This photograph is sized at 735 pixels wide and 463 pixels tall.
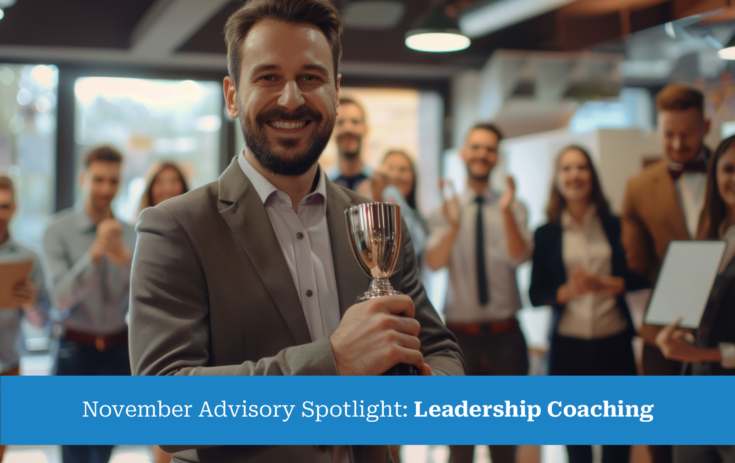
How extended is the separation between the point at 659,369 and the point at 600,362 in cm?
26

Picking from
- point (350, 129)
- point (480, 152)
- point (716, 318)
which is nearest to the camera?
point (716, 318)

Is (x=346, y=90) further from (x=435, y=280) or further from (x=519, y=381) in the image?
(x=519, y=381)

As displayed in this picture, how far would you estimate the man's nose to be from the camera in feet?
3.35

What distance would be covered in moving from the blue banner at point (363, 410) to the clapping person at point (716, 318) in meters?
1.03

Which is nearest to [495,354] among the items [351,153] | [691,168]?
[691,168]

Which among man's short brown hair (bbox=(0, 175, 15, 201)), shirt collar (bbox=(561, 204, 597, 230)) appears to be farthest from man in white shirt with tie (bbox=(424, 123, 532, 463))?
man's short brown hair (bbox=(0, 175, 15, 201))

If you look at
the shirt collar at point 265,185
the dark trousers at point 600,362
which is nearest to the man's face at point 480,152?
the dark trousers at point 600,362

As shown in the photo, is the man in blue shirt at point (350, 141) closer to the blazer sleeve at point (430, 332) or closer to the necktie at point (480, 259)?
the necktie at point (480, 259)

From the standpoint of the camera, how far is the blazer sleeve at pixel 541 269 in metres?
2.96

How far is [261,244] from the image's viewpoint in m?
1.06

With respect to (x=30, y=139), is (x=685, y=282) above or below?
below

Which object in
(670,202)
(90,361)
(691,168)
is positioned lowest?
(90,361)

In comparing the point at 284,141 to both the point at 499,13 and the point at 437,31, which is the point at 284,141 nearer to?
the point at 437,31

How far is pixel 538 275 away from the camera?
2.99 m
